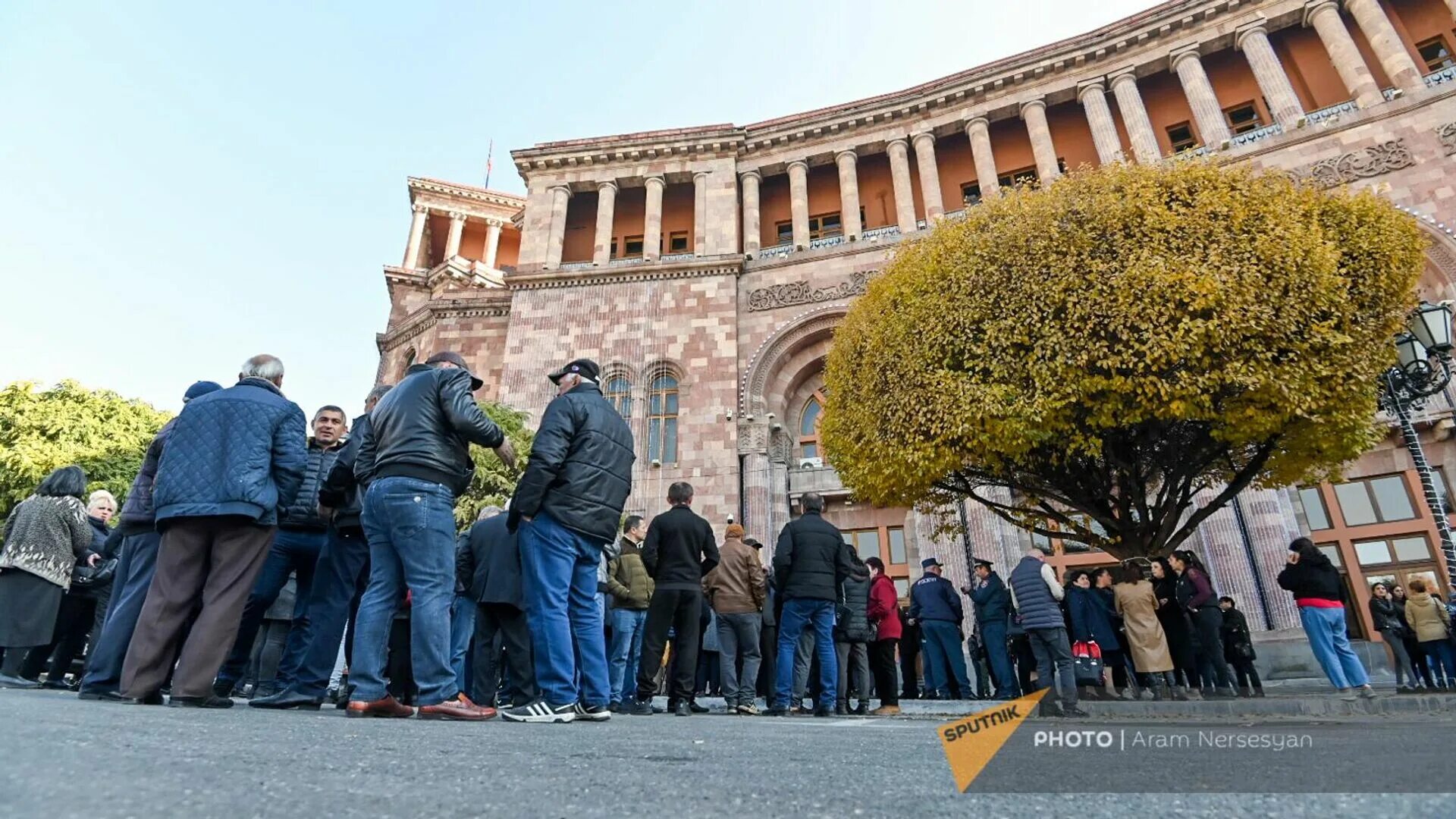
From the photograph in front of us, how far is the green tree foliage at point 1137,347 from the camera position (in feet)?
27.9

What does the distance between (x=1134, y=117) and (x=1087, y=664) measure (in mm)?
17502

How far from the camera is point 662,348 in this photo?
1962 cm

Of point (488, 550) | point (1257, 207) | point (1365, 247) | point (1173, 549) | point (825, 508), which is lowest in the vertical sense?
point (488, 550)

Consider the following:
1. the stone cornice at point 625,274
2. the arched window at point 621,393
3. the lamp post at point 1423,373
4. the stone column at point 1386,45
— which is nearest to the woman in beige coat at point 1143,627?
the lamp post at point 1423,373

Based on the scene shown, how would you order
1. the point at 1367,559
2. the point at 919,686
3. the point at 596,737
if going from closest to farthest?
1. the point at 596,737
2. the point at 919,686
3. the point at 1367,559

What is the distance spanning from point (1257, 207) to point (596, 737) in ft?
35.6

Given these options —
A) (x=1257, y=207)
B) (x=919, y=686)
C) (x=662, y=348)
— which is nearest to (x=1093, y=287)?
(x=1257, y=207)

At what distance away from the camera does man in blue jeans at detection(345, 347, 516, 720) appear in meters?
3.74

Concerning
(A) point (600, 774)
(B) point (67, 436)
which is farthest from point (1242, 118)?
(B) point (67, 436)

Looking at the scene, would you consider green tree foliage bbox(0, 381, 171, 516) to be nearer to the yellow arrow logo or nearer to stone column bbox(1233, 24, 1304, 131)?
the yellow arrow logo

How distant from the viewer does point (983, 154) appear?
67.5 feet

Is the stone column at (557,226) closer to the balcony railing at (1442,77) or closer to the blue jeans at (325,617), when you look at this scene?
the blue jeans at (325,617)

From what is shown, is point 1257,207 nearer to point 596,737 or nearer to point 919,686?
point 919,686

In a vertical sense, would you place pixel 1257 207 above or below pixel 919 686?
above
